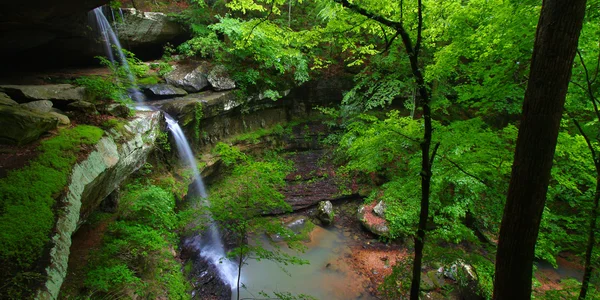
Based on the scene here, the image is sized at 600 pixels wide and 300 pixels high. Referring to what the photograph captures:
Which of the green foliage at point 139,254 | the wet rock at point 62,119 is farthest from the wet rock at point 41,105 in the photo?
the green foliage at point 139,254

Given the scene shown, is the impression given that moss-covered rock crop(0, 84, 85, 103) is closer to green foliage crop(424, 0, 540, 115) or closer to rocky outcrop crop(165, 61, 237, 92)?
rocky outcrop crop(165, 61, 237, 92)

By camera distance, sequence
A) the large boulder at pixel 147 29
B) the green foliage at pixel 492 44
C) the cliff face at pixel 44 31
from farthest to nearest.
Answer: the large boulder at pixel 147 29
the cliff face at pixel 44 31
the green foliage at pixel 492 44

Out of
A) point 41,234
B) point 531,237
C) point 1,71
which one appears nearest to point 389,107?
point 531,237

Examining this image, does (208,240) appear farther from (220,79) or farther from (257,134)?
(220,79)

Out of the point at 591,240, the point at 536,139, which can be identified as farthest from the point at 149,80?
the point at 591,240

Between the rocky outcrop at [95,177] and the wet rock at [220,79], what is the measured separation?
185 inches

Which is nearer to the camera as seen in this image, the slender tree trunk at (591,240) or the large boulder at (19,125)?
the slender tree trunk at (591,240)

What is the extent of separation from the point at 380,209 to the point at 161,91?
955 centimetres

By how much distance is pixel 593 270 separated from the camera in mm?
3936

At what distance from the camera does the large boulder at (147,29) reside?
11.1 meters

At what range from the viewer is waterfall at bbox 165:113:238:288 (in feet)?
23.2

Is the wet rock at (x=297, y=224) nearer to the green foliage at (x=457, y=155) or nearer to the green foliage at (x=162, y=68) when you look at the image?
the green foliage at (x=457, y=155)

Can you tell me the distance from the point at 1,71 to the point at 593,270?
1571cm

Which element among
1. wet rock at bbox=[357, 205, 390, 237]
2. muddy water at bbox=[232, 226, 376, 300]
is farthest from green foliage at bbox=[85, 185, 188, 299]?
wet rock at bbox=[357, 205, 390, 237]
